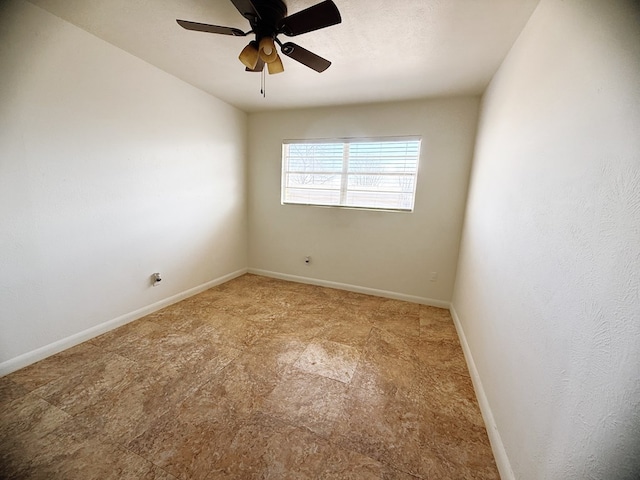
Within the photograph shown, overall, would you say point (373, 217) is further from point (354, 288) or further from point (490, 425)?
point (490, 425)

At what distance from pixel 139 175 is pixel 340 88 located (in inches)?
87.8

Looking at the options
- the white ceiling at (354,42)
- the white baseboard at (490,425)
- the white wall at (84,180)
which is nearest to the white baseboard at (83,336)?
the white wall at (84,180)

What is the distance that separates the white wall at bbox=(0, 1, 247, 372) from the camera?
63.1 inches

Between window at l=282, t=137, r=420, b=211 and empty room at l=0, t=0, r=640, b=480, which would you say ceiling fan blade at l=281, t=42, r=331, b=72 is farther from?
window at l=282, t=137, r=420, b=211

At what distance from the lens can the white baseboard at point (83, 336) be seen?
5.51 ft

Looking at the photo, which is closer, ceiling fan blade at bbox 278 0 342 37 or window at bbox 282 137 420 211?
ceiling fan blade at bbox 278 0 342 37

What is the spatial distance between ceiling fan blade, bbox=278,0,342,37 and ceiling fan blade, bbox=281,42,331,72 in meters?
0.07

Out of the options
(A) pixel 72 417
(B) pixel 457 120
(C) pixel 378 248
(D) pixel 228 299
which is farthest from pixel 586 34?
(D) pixel 228 299

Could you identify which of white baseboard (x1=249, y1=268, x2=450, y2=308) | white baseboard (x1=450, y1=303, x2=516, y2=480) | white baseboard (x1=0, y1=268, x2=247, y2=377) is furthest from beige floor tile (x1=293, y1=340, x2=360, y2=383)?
white baseboard (x1=0, y1=268, x2=247, y2=377)

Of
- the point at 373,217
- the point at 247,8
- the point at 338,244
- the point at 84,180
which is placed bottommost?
the point at 338,244

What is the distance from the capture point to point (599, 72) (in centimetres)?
80

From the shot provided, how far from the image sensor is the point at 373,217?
10.4 ft

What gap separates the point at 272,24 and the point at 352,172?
1.94 metres

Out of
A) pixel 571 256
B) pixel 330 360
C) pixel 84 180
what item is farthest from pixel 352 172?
pixel 84 180
